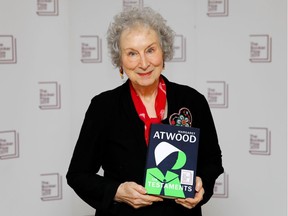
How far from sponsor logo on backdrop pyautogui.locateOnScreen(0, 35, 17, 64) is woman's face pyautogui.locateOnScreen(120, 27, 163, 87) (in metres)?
1.06

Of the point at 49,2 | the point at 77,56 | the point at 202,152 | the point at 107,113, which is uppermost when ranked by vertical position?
the point at 49,2

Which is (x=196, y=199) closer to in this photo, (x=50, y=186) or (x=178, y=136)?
(x=178, y=136)

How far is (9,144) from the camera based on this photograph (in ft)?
8.70

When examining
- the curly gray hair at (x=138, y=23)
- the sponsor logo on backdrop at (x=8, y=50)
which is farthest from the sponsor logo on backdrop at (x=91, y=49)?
the curly gray hair at (x=138, y=23)

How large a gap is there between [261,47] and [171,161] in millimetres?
1369

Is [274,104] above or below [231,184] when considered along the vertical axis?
above

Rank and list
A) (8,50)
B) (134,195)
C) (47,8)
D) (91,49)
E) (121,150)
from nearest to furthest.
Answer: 1. (134,195)
2. (121,150)
3. (8,50)
4. (47,8)
5. (91,49)

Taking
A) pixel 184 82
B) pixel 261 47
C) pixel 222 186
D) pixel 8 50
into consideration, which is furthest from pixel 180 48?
pixel 8 50

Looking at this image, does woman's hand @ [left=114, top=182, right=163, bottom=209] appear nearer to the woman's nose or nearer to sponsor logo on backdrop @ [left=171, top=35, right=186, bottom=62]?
the woman's nose

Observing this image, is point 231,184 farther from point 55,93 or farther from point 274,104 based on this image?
point 55,93

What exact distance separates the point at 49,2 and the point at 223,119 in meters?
1.10

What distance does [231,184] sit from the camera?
2912 mm

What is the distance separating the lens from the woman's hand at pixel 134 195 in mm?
1632

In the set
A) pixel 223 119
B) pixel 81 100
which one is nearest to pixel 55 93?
pixel 81 100
